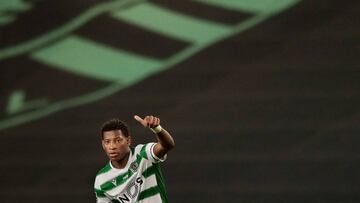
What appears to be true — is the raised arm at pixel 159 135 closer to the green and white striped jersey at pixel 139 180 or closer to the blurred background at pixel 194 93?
the green and white striped jersey at pixel 139 180

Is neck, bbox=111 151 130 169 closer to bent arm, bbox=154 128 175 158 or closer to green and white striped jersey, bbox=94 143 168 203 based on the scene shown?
green and white striped jersey, bbox=94 143 168 203

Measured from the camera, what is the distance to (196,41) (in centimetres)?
544

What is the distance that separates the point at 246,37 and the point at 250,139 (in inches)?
31.5

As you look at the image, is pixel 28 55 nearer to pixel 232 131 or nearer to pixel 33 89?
pixel 33 89

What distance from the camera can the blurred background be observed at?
208 inches

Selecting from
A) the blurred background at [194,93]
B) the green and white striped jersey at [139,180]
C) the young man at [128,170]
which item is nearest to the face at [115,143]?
the young man at [128,170]

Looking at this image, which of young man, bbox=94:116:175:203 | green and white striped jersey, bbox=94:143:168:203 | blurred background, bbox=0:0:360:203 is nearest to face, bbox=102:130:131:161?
young man, bbox=94:116:175:203

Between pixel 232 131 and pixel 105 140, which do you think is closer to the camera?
pixel 105 140

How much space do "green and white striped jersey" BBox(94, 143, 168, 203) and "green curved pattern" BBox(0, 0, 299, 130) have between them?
4.62 feet

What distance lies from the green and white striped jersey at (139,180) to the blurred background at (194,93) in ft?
4.19

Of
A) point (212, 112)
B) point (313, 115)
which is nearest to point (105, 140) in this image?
point (212, 112)

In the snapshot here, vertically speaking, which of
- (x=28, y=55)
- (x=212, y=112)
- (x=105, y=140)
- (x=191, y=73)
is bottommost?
(x=105, y=140)

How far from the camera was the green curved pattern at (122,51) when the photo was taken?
5.41 meters

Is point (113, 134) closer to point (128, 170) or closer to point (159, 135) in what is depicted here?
point (128, 170)
